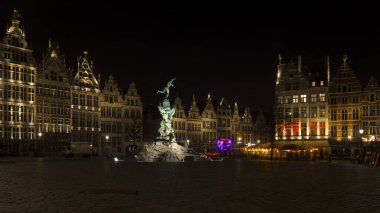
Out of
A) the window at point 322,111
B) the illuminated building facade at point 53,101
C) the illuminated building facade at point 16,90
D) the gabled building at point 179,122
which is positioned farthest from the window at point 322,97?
the illuminated building facade at point 16,90

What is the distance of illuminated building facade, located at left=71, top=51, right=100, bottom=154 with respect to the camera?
8117 cm

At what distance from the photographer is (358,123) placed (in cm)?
7538

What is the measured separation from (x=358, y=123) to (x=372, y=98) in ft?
13.0

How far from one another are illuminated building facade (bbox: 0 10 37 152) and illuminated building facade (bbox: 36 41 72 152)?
1.60 meters

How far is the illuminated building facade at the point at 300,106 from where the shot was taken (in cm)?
7831

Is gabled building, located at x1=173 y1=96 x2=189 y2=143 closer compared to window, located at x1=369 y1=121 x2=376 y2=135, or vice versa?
window, located at x1=369 y1=121 x2=376 y2=135

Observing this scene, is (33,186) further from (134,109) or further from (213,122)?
(213,122)

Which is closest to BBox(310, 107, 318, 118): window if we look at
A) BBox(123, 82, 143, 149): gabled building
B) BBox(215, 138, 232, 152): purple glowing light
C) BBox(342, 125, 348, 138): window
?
BBox(342, 125, 348, 138): window

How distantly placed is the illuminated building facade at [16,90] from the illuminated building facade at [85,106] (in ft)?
26.8

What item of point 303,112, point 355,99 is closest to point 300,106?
point 303,112

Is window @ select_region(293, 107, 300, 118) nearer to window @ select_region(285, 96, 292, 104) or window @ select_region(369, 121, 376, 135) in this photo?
window @ select_region(285, 96, 292, 104)

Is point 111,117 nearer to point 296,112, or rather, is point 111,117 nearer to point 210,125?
point 210,125

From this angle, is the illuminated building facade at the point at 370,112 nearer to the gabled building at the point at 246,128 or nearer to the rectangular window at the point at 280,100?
the rectangular window at the point at 280,100

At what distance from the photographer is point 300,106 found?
80.4 meters
